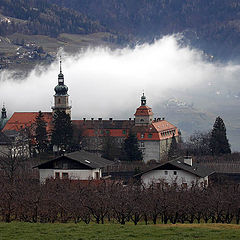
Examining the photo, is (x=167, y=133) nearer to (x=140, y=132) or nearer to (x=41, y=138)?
(x=140, y=132)

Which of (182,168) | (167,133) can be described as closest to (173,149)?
(167,133)

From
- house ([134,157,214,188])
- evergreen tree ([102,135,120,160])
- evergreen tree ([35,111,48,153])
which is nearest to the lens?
house ([134,157,214,188])

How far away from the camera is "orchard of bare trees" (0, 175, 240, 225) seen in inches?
2216

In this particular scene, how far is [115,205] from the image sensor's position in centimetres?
5641

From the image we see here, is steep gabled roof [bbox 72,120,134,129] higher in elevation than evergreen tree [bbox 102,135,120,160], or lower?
higher

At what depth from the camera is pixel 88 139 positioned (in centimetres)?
15862

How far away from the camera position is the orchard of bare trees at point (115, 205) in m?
56.3

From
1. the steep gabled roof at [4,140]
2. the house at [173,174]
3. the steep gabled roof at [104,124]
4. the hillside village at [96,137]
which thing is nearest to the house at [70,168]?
the house at [173,174]

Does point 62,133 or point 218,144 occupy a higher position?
point 62,133

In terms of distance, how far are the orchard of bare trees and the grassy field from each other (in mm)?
11434

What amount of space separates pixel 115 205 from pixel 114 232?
52.1 feet

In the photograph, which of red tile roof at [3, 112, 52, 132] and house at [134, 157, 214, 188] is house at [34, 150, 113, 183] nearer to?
house at [134, 157, 214, 188]

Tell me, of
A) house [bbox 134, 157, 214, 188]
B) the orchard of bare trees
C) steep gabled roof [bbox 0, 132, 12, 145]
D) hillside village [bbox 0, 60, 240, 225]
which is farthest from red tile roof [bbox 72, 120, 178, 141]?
the orchard of bare trees

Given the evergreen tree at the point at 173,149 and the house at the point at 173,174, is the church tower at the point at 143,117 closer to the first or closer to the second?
the evergreen tree at the point at 173,149
